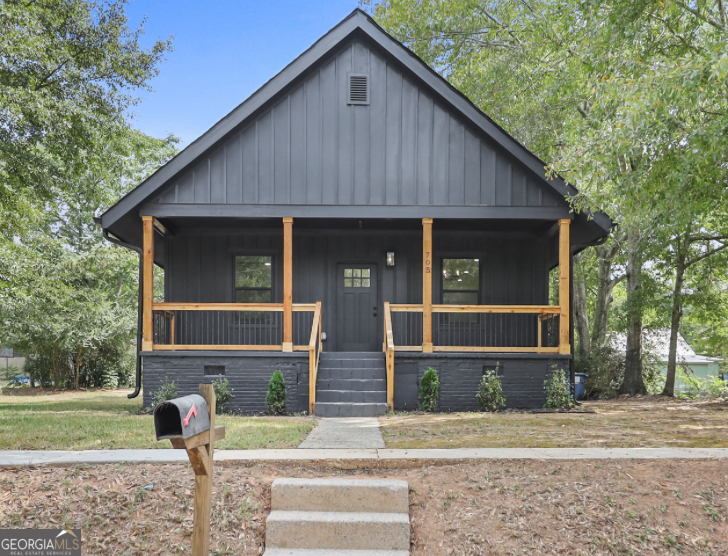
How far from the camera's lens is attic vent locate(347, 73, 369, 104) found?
38.5 ft

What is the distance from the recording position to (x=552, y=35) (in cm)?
1288

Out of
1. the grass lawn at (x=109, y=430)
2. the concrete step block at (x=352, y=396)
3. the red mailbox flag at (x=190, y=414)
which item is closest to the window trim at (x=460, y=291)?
the concrete step block at (x=352, y=396)

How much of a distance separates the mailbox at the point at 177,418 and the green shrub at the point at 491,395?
797cm

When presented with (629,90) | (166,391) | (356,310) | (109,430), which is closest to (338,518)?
(109,430)

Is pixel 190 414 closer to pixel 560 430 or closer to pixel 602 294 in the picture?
pixel 560 430

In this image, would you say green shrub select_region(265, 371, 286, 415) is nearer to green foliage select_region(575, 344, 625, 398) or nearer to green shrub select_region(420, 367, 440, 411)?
green shrub select_region(420, 367, 440, 411)

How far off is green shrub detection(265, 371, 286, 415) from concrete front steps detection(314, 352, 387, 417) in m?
0.62

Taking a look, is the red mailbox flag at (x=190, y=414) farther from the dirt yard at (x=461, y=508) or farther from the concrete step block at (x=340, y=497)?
the concrete step block at (x=340, y=497)

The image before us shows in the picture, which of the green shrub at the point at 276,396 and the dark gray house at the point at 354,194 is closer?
the green shrub at the point at 276,396

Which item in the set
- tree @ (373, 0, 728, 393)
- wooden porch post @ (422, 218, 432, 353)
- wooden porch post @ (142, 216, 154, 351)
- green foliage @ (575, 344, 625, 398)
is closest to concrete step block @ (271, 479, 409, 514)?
tree @ (373, 0, 728, 393)

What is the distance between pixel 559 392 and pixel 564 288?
Answer: 1.94m

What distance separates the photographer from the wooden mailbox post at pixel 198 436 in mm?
3613

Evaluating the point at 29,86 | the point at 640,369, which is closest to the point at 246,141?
the point at 29,86

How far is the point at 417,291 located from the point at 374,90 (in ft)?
14.3
